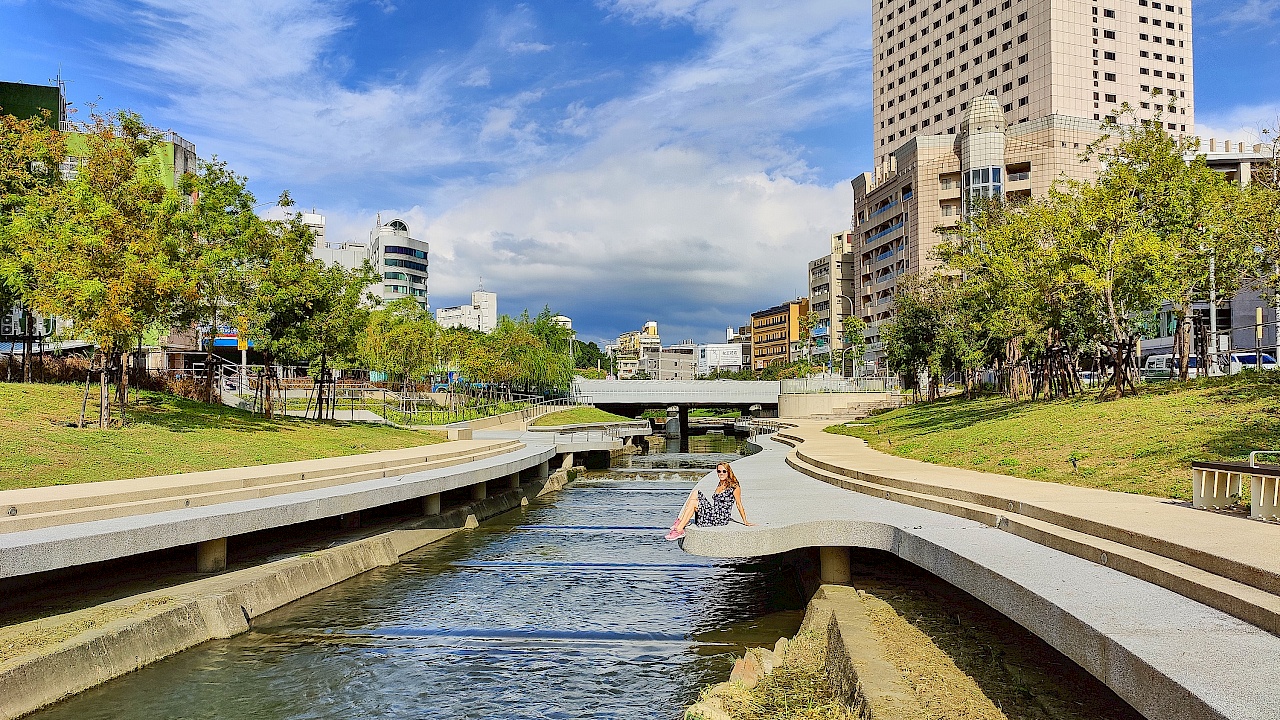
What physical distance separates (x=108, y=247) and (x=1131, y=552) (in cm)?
2331

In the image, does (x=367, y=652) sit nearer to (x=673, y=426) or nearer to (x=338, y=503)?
(x=338, y=503)

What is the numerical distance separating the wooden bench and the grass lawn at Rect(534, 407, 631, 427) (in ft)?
163

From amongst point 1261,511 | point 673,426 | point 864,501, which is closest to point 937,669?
point 1261,511

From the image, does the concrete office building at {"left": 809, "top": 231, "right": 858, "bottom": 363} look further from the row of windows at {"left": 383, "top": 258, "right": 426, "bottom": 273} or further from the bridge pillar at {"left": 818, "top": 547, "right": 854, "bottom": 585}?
the bridge pillar at {"left": 818, "top": 547, "right": 854, "bottom": 585}

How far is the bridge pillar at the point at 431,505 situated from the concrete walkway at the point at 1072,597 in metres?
9.08

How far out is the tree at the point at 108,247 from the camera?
22828 millimetres

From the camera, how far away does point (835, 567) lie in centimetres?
1308

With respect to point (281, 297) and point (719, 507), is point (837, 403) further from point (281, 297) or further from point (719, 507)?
point (719, 507)

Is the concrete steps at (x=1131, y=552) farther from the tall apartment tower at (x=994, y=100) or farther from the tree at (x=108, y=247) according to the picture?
the tall apartment tower at (x=994, y=100)

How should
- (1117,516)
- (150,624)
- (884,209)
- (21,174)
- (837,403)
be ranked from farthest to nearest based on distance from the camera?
(884,209) → (837,403) → (21,174) → (1117,516) → (150,624)

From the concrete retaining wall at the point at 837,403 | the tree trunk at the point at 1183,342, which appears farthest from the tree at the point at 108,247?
the concrete retaining wall at the point at 837,403

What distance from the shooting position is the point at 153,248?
2427 cm

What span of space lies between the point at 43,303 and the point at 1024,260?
94.9 ft

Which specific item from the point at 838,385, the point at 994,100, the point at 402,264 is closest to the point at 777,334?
the point at 402,264
